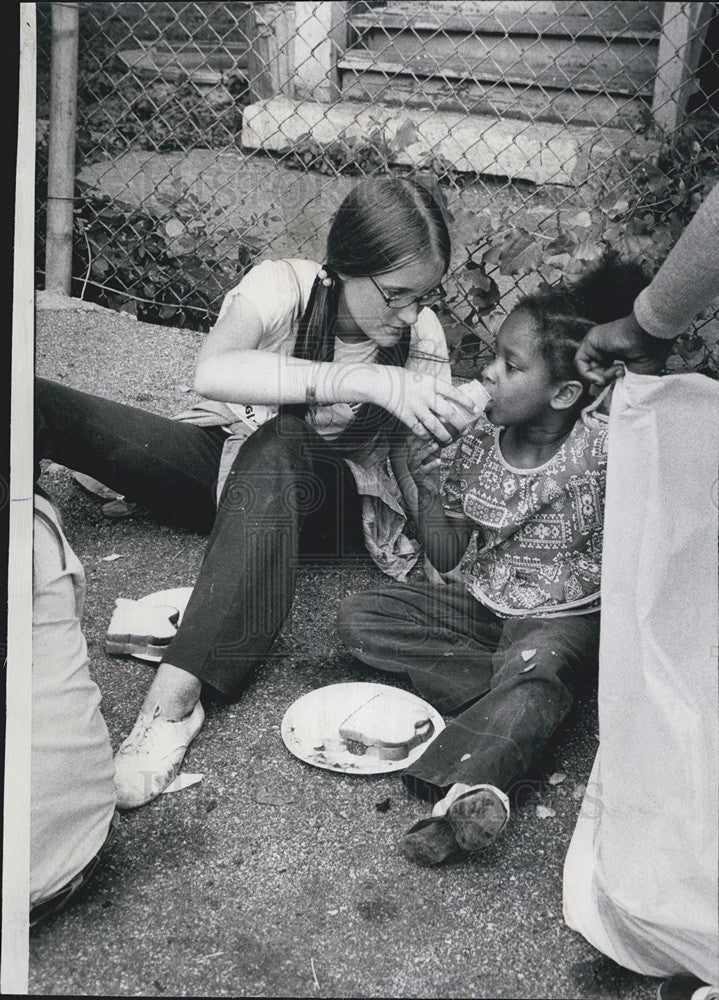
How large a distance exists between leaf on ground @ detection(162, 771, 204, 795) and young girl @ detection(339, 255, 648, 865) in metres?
0.36

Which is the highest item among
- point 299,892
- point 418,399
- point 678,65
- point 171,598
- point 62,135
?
point 678,65

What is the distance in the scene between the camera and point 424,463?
5.81 feet

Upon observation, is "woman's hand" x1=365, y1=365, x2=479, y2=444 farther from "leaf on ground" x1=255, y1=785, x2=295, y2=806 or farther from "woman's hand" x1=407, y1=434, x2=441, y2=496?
"leaf on ground" x1=255, y1=785, x2=295, y2=806

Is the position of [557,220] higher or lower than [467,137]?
lower

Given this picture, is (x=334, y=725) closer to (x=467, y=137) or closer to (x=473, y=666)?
(x=473, y=666)

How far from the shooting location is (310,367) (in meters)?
1.50

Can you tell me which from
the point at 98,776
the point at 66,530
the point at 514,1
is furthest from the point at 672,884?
the point at 514,1

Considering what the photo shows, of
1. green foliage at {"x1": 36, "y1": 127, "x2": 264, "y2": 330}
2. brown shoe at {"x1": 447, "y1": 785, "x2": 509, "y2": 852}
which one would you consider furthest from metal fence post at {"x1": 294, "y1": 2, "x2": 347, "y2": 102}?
brown shoe at {"x1": 447, "y1": 785, "x2": 509, "y2": 852}

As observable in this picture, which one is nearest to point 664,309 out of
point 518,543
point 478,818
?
point 518,543

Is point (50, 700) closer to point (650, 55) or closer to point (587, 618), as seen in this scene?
point (587, 618)

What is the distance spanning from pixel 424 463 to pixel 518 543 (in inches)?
10.4

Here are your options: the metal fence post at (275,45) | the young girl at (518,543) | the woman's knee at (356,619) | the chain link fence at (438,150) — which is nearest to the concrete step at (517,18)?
the chain link fence at (438,150)

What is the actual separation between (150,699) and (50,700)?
1.07 ft

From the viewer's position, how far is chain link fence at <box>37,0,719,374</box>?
6.93 ft
